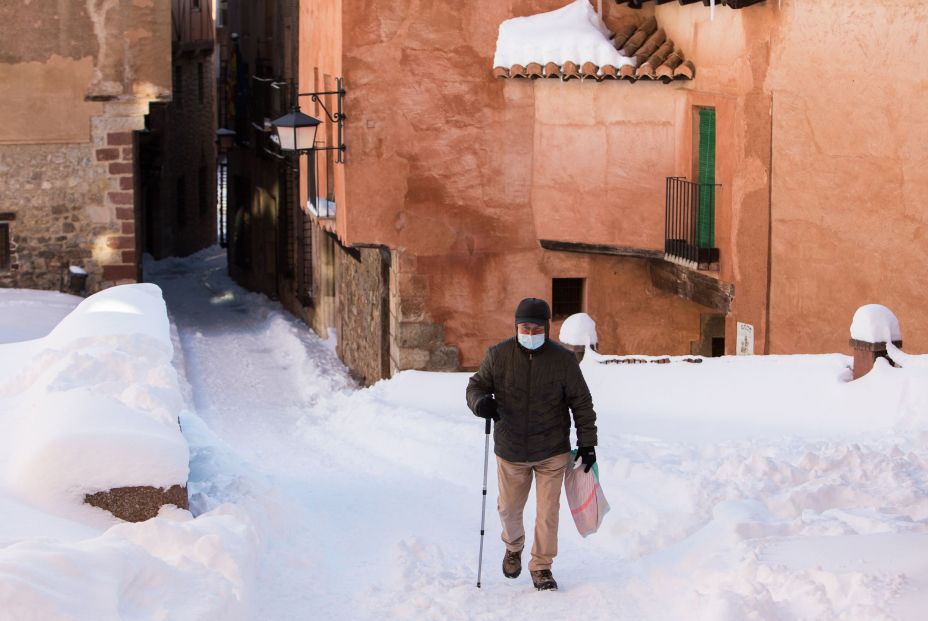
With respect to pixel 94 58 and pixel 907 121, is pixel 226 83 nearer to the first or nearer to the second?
pixel 94 58

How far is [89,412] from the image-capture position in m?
7.83

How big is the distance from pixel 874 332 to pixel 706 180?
219 inches

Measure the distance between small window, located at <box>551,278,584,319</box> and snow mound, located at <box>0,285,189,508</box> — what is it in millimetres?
6928

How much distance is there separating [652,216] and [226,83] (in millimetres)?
19923

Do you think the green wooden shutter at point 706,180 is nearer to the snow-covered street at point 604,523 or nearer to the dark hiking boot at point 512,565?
the snow-covered street at point 604,523

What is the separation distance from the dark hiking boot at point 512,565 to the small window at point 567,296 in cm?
1038

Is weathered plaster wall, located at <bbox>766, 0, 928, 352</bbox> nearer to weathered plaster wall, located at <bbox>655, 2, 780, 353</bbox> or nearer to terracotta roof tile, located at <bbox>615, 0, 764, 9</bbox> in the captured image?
weathered plaster wall, located at <bbox>655, 2, 780, 353</bbox>

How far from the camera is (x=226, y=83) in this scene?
34.5m

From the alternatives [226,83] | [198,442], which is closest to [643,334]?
[198,442]

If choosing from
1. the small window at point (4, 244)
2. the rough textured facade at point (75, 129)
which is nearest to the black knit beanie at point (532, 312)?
the rough textured facade at point (75, 129)

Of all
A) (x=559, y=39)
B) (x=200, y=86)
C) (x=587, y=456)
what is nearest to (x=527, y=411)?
(x=587, y=456)

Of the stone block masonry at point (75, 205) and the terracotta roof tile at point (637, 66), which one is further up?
the terracotta roof tile at point (637, 66)

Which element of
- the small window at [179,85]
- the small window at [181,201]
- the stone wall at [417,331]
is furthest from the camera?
the small window at [181,201]

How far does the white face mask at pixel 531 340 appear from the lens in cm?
723
